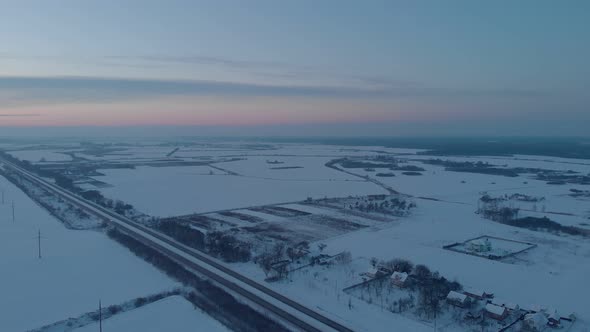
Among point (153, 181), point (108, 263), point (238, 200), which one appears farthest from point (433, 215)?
point (153, 181)

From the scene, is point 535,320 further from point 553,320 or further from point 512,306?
point 512,306

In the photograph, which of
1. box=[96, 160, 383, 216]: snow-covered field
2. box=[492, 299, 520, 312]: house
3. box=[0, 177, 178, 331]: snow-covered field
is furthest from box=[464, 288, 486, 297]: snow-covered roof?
box=[96, 160, 383, 216]: snow-covered field

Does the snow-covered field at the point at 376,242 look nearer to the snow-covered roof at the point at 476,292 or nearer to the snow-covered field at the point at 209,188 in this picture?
the snow-covered field at the point at 209,188

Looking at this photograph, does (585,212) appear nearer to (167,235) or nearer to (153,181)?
(167,235)

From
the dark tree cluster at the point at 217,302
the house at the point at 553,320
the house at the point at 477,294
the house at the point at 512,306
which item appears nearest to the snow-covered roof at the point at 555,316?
the house at the point at 553,320

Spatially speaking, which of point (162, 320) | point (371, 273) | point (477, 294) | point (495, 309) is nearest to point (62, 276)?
point (162, 320)
